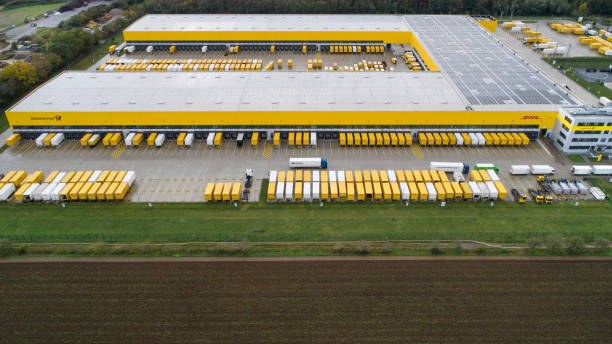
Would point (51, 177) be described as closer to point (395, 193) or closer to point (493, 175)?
point (395, 193)

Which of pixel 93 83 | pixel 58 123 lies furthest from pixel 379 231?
pixel 93 83

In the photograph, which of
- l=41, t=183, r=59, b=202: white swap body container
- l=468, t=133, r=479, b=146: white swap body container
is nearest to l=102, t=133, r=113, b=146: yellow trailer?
l=41, t=183, r=59, b=202: white swap body container

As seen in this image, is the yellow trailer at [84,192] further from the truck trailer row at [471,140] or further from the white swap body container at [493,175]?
the white swap body container at [493,175]

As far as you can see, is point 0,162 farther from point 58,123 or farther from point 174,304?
point 174,304

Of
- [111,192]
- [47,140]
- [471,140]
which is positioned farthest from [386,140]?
[47,140]

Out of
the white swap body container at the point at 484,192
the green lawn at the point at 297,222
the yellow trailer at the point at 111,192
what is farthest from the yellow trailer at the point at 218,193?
the white swap body container at the point at 484,192

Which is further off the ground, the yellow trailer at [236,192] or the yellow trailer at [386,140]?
the yellow trailer at [386,140]

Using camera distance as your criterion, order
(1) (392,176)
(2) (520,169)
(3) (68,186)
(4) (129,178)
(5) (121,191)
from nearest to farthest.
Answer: (5) (121,191) < (3) (68,186) < (4) (129,178) < (1) (392,176) < (2) (520,169)
